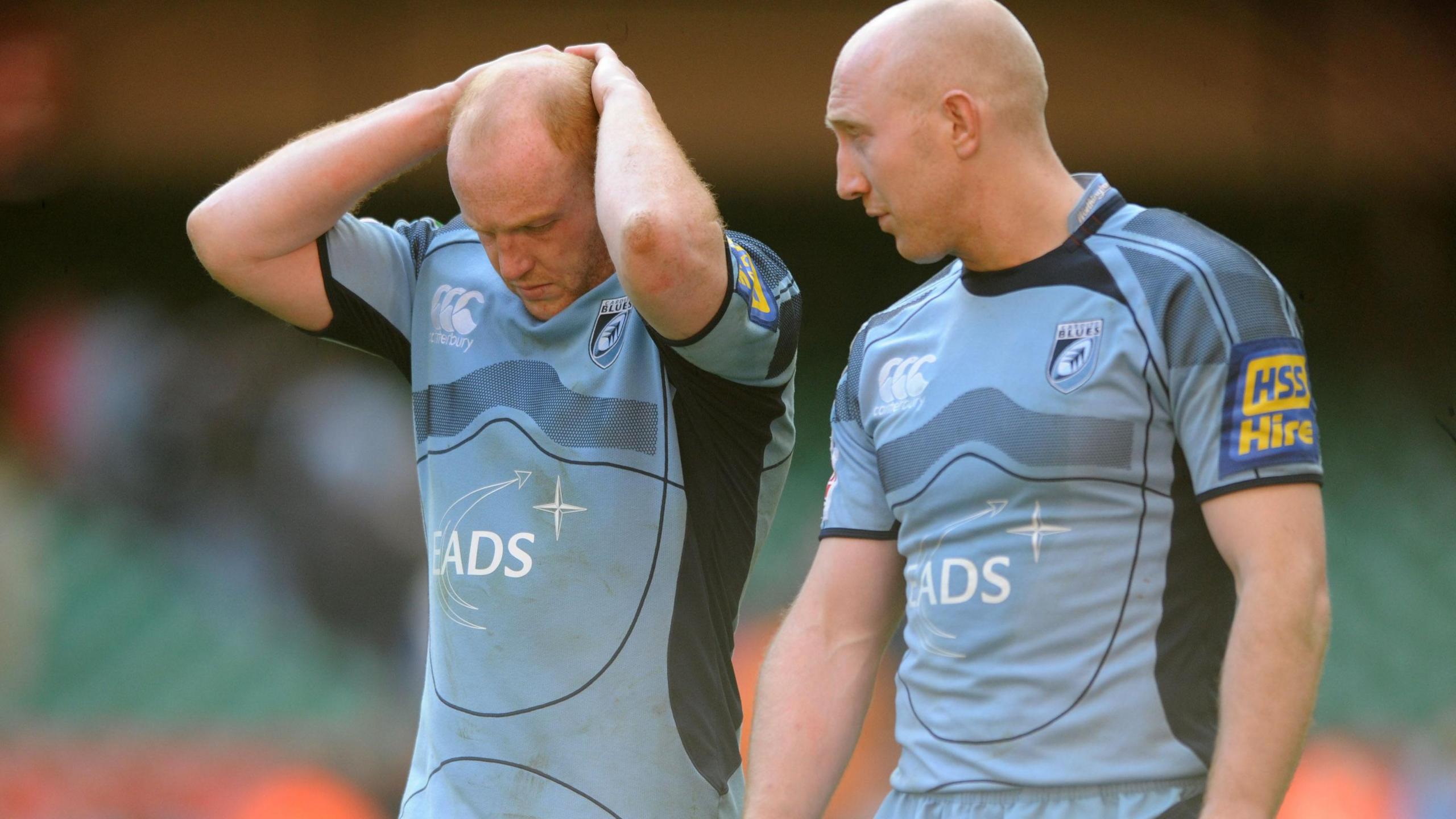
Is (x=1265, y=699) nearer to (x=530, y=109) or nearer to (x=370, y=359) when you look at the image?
(x=530, y=109)

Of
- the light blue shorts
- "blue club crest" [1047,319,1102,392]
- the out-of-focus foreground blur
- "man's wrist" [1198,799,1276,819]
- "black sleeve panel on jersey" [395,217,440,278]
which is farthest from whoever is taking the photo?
the out-of-focus foreground blur

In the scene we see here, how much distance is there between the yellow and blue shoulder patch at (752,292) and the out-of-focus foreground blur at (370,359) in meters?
3.11

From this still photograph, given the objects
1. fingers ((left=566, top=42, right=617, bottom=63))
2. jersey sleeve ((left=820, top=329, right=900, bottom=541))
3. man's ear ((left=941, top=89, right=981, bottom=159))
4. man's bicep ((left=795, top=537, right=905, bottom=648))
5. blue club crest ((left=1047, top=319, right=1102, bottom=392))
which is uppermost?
fingers ((left=566, top=42, right=617, bottom=63))

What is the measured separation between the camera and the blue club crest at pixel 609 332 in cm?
215

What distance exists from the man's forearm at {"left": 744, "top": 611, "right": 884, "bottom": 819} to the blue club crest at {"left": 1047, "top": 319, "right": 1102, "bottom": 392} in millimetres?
476

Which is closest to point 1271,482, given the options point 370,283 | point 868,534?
point 868,534

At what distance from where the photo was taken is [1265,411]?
1.64 meters

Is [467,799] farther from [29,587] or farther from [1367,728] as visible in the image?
[29,587]

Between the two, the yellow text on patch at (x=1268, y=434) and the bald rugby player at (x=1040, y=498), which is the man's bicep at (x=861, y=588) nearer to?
the bald rugby player at (x=1040, y=498)

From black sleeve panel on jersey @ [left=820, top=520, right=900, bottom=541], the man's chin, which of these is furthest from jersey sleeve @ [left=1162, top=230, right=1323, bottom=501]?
black sleeve panel on jersey @ [left=820, top=520, right=900, bottom=541]

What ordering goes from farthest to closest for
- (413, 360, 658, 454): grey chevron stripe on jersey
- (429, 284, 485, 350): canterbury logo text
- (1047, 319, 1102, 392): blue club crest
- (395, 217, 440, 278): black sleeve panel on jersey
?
1. (395, 217, 440, 278): black sleeve panel on jersey
2. (429, 284, 485, 350): canterbury logo text
3. (413, 360, 658, 454): grey chevron stripe on jersey
4. (1047, 319, 1102, 392): blue club crest

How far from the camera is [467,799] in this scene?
80.7 inches

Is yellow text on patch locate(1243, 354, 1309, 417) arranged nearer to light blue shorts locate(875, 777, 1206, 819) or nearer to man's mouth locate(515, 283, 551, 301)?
light blue shorts locate(875, 777, 1206, 819)

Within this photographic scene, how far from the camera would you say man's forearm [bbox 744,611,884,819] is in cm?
197
